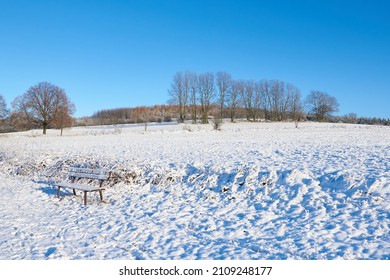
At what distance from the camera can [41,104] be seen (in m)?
49.9

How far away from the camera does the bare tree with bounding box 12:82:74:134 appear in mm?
49094

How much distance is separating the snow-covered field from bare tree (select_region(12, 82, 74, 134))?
132ft

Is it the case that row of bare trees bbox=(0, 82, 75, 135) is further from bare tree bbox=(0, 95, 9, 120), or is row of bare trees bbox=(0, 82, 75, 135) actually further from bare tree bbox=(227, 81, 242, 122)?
bare tree bbox=(227, 81, 242, 122)

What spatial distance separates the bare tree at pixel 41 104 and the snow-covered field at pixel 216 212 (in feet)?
132

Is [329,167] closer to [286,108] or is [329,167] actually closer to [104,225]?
[104,225]

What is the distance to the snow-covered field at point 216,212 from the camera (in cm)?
598

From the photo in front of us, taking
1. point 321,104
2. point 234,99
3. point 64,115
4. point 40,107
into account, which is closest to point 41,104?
point 40,107

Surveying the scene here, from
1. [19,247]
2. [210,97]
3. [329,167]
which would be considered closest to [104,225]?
[19,247]

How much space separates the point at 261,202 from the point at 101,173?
5.99 meters

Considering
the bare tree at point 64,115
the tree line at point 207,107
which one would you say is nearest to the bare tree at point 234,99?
the tree line at point 207,107

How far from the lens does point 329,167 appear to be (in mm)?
10477

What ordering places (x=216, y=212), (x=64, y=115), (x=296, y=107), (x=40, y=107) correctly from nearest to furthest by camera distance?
(x=216, y=212), (x=64, y=115), (x=40, y=107), (x=296, y=107)

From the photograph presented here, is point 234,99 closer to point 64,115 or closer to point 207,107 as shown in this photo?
point 207,107

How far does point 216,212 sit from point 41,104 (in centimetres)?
5036
